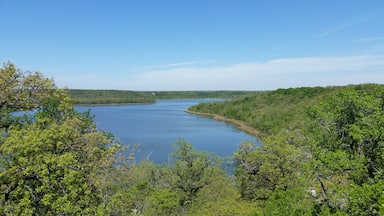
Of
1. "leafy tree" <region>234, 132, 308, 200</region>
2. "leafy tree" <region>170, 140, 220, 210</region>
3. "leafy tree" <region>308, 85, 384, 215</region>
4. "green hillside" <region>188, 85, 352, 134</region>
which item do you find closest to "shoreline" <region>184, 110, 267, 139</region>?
"green hillside" <region>188, 85, 352, 134</region>

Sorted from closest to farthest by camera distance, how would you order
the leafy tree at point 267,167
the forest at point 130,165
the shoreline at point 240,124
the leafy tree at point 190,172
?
the forest at point 130,165, the leafy tree at point 267,167, the leafy tree at point 190,172, the shoreline at point 240,124

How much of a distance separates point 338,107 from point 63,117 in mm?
10555

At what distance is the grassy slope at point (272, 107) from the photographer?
220ft

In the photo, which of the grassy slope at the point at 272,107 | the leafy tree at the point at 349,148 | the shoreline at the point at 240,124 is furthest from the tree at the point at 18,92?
the grassy slope at the point at 272,107

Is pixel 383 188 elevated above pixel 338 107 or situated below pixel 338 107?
below

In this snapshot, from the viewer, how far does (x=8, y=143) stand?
9250 millimetres

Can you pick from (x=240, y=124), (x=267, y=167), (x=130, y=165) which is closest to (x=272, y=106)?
(x=240, y=124)

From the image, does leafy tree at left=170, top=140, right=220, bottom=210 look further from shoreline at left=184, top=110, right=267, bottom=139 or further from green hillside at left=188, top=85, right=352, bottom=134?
green hillside at left=188, top=85, right=352, bottom=134

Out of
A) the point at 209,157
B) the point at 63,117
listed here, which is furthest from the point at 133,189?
the point at 209,157

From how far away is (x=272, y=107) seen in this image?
3349 inches

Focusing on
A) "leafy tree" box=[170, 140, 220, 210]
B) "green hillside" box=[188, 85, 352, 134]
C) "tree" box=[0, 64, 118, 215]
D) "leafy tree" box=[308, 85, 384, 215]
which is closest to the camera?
"tree" box=[0, 64, 118, 215]

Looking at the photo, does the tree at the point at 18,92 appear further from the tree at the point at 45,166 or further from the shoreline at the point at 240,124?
the shoreline at the point at 240,124

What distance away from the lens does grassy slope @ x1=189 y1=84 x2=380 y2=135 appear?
67000mm

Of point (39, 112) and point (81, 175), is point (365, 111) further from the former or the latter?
point (39, 112)
